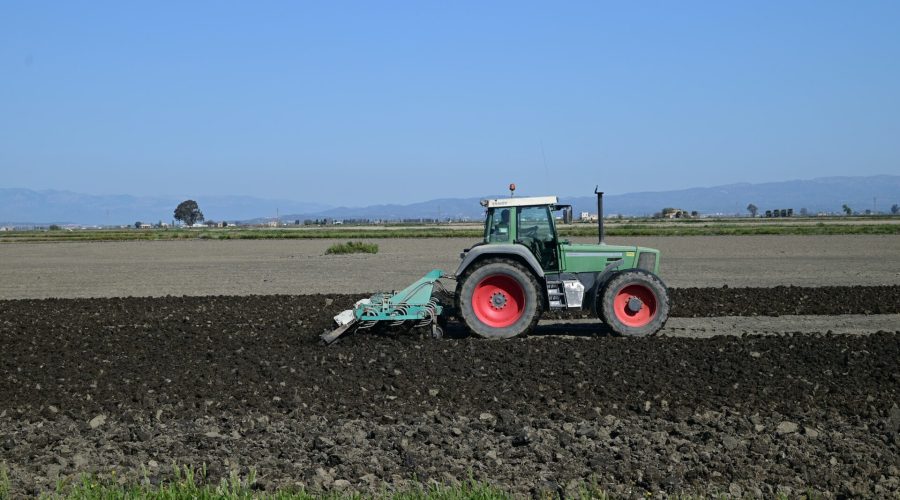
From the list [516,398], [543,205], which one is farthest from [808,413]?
[543,205]

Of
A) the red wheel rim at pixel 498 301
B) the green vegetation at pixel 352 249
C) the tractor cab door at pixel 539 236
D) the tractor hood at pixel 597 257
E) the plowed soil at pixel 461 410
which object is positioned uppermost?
the tractor cab door at pixel 539 236

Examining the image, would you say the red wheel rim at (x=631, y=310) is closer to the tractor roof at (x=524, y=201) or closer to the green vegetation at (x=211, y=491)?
the tractor roof at (x=524, y=201)

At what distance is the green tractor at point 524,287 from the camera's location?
14469 millimetres

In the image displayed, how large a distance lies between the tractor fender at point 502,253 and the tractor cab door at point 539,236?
1.03ft

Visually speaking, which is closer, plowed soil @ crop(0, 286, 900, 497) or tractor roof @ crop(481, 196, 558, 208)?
plowed soil @ crop(0, 286, 900, 497)

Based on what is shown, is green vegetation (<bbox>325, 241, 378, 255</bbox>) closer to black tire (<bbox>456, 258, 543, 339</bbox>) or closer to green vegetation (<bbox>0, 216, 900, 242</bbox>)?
green vegetation (<bbox>0, 216, 900, 242</bbox>)

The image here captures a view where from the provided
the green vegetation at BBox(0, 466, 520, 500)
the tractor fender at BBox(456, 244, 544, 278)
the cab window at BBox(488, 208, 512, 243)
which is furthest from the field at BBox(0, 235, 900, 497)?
the cab window at BBox(488, 208, 512, 243)

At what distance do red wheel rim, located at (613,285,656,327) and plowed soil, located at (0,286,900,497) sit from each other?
59cm

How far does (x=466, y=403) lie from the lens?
34.7 feet

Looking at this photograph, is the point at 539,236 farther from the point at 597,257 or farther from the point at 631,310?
the point at 631,310

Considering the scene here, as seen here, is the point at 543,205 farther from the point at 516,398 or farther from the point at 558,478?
the point at 558,478

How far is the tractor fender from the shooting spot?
14461mm

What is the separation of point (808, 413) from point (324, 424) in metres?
4.78

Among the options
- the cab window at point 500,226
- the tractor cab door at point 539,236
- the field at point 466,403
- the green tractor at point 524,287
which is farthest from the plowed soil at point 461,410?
the cab window at point 500,226
